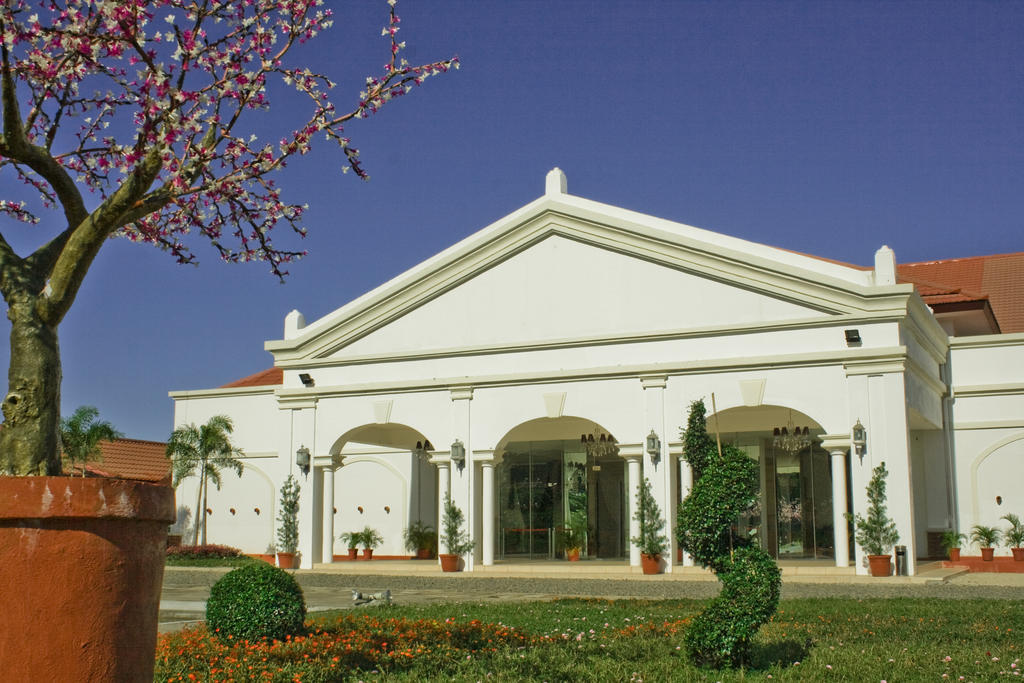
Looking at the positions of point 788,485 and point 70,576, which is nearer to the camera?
point 70,576

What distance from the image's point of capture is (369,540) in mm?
31297

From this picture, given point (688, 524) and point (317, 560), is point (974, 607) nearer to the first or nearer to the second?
point (688, 524)

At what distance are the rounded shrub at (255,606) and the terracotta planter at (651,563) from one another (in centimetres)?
1150

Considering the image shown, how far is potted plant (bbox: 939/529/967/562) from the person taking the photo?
24.6 m

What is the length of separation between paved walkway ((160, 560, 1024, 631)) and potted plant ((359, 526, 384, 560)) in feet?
17.7

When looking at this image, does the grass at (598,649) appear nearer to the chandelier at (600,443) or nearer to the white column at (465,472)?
the white column at (465,472)

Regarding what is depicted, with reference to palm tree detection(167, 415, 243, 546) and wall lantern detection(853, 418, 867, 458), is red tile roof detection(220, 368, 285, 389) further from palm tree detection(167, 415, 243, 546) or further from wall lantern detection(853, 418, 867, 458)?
wall lantern detection(853, 418, 867, 458)

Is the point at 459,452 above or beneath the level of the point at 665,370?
beneath

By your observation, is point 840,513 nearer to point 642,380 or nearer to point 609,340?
point 642,380

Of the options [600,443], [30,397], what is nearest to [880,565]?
[600,443]

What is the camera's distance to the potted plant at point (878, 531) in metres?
20.0

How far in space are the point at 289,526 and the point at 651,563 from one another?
31.1ft

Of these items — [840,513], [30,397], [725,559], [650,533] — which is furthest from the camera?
[650,533]

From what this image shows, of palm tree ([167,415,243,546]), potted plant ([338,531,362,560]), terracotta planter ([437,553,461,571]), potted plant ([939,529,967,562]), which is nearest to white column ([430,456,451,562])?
terracotta planter ([437,553,461,571])
